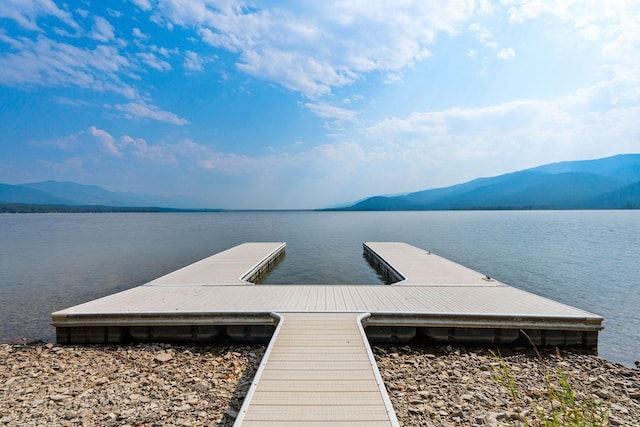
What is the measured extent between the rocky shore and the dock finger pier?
0.42 m

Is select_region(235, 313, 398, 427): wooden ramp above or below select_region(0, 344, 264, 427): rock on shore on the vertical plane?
above

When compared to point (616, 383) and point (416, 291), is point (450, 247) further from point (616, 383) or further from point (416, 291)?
point (616, 383)

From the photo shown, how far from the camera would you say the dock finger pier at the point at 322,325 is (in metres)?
4.36

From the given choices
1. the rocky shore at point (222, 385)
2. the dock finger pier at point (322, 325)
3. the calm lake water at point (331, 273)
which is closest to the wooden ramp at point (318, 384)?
the dock finger pier at point (322, 325)

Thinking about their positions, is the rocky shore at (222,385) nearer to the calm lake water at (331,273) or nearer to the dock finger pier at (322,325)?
the dock finger pier at (322,325)

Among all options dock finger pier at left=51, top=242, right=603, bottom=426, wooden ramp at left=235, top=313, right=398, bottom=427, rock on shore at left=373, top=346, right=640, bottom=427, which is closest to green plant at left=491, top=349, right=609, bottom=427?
rock on shore at left=373, top=346, right=640, bottom=427

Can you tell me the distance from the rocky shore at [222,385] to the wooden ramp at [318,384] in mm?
872

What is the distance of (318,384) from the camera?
15.5ft

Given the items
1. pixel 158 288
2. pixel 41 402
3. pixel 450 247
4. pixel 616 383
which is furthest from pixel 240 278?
pixel 450 247

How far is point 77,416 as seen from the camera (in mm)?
5008

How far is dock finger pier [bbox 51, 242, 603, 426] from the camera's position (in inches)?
172

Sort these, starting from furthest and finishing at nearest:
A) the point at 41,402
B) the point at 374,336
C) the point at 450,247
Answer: the point at 450,247 < the point at 374,336 < the point at 41,402

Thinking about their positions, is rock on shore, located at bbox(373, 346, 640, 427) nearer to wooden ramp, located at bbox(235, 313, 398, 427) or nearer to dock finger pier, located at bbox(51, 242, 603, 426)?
dock finger pier, located at bbox(51, 242, 603, 426)

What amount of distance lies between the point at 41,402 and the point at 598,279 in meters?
20.5
